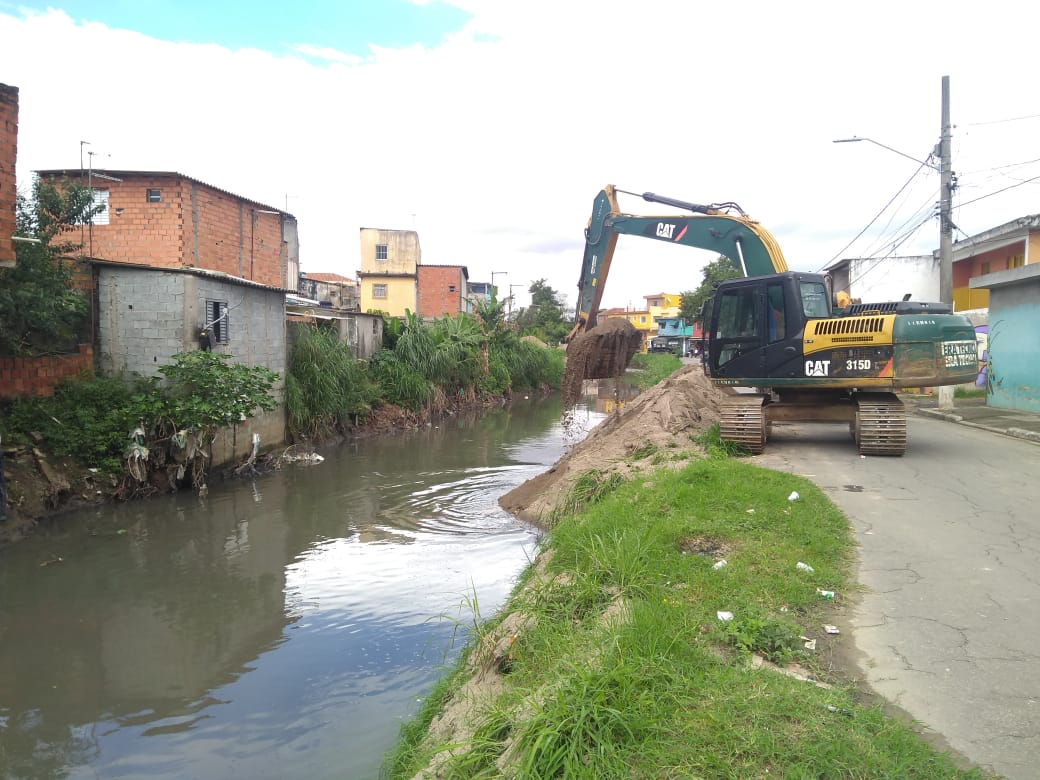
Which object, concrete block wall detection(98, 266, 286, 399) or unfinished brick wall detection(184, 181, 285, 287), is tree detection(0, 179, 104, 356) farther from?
unfinished brick wall detection(184, 181, 285, 287)

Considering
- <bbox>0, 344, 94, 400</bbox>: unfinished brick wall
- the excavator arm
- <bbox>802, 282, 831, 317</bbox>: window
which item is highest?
the excavator arm

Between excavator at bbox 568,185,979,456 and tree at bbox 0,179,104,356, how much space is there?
978cm

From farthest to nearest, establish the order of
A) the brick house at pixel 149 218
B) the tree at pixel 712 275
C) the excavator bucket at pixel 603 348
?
the tree at pixel 712 275, the brick house at pixel 149 218, the excavator bucket at pixel 603 348

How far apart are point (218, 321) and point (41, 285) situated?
3092 millimetres

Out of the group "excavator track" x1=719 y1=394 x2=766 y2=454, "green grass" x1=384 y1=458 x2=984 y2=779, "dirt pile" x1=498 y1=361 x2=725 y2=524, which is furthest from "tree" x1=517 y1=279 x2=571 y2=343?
"green grass" x1=384 y1=458 x2=984 y2=779

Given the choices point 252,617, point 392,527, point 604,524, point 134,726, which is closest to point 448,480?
point 392,527

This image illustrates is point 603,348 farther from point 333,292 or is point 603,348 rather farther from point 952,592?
point 333,292

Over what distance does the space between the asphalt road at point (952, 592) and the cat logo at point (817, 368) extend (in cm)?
122

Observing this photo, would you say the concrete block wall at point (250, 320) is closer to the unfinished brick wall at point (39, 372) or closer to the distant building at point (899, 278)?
the unfinished brick wall at point (39, 372)

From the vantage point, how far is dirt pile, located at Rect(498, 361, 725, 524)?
33.8 ft

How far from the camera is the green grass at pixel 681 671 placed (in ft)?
9.84

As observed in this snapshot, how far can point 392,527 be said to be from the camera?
10.3m

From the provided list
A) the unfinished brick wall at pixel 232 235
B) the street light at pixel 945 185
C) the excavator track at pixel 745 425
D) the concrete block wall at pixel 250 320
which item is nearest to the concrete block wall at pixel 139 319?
the concrete block wall at pixel 250 320

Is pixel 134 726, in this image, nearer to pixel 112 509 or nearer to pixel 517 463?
pixel 112 509
